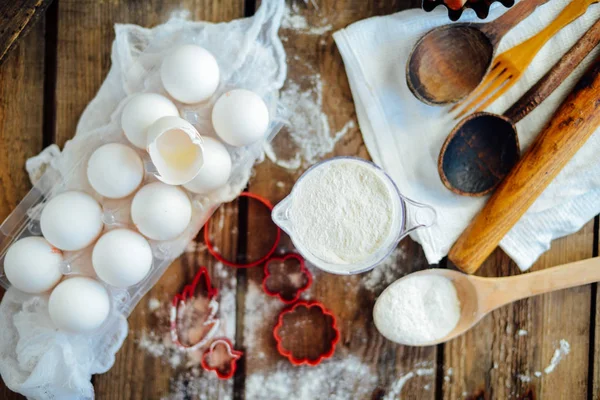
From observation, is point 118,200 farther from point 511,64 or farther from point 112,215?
Answer: point 511,64

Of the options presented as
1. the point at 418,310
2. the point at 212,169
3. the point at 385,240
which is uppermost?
the point at 212,169

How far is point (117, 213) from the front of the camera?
76 cm

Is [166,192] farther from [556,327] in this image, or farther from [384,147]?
[556,327]

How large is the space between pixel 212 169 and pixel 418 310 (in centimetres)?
35

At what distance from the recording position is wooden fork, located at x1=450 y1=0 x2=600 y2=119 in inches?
29.5

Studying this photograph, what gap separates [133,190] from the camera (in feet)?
2.42

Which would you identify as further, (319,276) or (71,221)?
(319,276)

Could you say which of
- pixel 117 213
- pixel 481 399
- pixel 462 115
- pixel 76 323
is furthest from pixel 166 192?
pixel 481 399

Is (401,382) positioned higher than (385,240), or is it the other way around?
(385,240)

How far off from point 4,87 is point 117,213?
27 centimetres

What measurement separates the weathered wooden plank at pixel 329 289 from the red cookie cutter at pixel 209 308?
5 centimetres

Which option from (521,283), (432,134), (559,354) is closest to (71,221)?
(432,134)

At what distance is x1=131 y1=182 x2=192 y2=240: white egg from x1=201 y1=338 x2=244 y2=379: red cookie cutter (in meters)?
0.19

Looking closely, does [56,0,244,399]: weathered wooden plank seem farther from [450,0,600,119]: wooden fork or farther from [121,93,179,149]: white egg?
[450,0,600,119]: wooden fork
